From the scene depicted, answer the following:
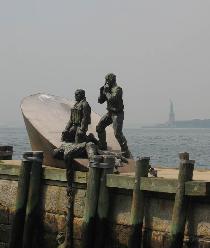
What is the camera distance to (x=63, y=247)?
39.0 ft

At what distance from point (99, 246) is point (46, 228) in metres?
1.70

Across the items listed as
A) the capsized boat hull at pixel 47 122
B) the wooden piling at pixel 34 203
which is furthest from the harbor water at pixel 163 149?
the wooden piling at pixel 34 203

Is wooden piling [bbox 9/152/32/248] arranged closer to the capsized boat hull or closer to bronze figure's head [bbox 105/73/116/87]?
the capsized boat hull

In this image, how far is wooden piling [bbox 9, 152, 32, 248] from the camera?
1234cm

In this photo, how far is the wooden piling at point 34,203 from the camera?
12.3 meters

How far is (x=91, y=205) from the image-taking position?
37.1 ft

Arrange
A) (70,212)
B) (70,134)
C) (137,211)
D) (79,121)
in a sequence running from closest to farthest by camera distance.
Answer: (137,211)
(70,212)
(79,121)
(70,134)

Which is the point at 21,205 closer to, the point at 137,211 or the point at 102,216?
the point at 102,216

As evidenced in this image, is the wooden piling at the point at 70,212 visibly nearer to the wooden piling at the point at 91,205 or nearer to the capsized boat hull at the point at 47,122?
the wooden piling at the point at 91,205

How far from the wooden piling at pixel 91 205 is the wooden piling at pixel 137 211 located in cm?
92

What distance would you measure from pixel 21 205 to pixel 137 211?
118 inches

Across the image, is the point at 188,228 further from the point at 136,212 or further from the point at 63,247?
the point at 63,247

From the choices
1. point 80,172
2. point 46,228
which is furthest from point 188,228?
point 46,228

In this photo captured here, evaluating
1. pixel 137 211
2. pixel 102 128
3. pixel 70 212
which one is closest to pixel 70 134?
pixel 102 128
